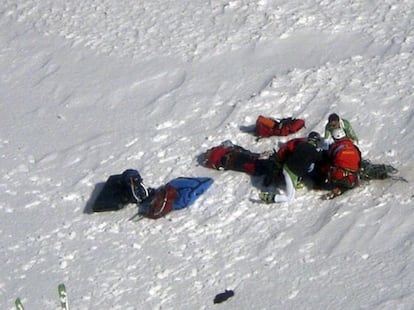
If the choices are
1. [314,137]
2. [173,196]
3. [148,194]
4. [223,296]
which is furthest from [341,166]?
[148,194]

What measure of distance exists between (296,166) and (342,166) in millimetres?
454

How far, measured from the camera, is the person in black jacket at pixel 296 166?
11211mm

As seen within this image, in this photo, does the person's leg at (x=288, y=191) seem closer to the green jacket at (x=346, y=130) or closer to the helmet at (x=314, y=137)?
the helmet at (x=314, y=137)

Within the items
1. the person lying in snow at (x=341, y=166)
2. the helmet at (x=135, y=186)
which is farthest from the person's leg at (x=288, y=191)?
the helmet at (x=135, y=186)

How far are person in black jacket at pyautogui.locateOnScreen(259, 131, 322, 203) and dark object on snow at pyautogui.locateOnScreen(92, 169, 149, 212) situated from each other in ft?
4.16

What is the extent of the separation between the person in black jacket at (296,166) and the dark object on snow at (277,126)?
1025 mm

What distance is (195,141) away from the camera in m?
12.9

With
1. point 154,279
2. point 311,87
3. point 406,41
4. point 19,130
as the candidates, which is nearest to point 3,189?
point 19,130

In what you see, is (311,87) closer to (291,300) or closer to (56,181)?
(56,181)

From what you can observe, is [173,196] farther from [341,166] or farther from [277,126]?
[341,166]

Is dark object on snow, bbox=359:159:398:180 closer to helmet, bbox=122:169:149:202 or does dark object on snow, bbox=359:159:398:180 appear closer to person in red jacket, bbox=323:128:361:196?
person in red jacket, bbox=323:128:361:196

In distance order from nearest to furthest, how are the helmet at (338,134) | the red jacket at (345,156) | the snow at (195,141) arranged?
the snow at (195,141) < the red jacket at (345,156) < the helmet at (338,134)

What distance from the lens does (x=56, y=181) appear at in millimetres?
12703

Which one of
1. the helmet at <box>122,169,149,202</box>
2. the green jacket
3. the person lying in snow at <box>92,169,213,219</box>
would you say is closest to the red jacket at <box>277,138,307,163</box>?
the green jacket
